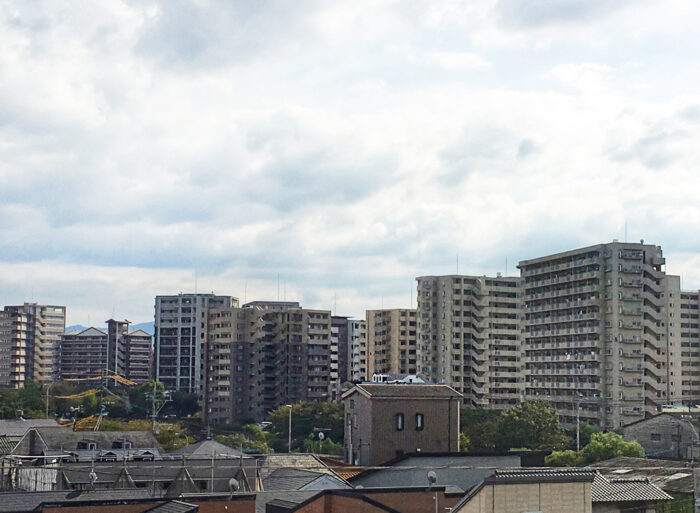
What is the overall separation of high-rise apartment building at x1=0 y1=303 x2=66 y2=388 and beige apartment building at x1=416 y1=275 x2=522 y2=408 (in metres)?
95.8

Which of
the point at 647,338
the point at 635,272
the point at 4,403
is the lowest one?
the point at 4,403

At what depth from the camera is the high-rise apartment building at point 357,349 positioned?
15975 centimetres

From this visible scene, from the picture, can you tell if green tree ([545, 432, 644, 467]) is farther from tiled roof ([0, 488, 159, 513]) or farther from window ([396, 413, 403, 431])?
tiled roof ([0, 488, 159, 513])

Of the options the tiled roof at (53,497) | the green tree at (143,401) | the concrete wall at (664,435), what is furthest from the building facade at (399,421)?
the green tree at (143,401)

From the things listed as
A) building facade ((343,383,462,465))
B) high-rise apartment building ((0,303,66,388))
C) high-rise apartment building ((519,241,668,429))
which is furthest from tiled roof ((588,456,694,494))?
high-rise apartment building ((0,303,66,388))

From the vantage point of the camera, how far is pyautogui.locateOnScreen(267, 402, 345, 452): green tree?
97312 millimetres

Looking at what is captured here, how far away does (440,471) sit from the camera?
40.4 m

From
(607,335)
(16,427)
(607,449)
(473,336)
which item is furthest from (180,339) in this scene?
(607,449)

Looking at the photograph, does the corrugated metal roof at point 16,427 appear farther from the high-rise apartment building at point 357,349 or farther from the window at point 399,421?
the high-rise apartment building at point 357,349

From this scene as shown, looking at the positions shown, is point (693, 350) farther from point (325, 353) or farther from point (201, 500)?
point (201, 500)

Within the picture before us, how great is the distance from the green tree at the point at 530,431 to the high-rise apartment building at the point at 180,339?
96.2 meters

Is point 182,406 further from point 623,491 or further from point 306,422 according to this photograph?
point 623,491

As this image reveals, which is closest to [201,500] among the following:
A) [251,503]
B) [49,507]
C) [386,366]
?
[251,503]

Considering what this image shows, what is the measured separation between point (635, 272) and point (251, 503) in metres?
79.0
